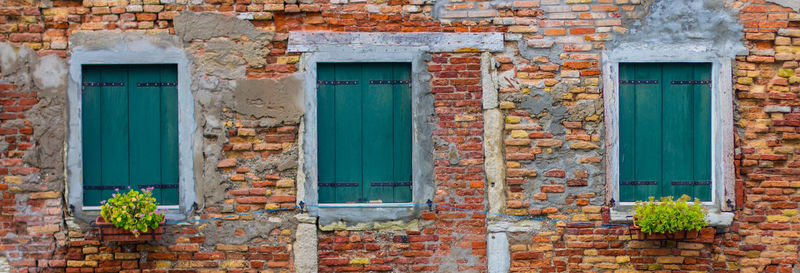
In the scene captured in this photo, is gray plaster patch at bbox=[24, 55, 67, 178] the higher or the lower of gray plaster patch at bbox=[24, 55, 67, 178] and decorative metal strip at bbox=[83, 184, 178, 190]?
the higher

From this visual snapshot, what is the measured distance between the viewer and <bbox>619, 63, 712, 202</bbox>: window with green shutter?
5.48m

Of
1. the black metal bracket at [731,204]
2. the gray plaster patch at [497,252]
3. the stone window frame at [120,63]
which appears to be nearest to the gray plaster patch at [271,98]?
the stone window frame at [120,63]

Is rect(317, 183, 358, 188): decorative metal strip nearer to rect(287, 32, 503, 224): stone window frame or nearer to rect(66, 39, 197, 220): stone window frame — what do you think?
rect(287, 32, 503, 224): stone window frame

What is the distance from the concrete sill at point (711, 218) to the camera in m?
5.40

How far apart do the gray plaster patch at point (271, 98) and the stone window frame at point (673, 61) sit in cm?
234

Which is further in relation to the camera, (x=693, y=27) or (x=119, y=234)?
(x=693, y=27)

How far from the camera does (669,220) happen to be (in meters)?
5.13

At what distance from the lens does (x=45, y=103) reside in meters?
5.29

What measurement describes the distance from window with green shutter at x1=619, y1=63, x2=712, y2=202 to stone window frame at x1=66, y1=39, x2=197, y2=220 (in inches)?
131

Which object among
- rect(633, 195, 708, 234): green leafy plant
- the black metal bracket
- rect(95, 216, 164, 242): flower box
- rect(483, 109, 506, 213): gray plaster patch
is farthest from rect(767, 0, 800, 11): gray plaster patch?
rect(95, 216, 164, 242): flower box

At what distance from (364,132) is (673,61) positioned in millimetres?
→ 2427

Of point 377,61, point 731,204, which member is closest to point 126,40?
point 377,61

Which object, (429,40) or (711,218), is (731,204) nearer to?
(711,218)

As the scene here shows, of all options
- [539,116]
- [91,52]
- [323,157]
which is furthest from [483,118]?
[91,52]
